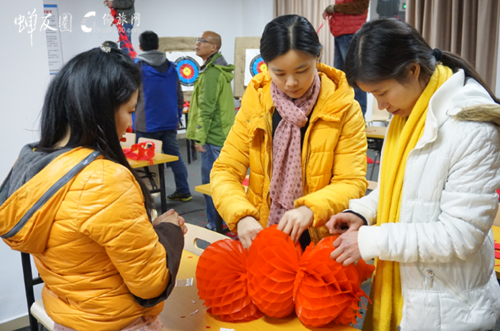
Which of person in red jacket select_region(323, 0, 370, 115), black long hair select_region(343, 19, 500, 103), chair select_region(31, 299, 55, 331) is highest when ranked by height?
person in red jacket select_region(323, 0, 370, 115)

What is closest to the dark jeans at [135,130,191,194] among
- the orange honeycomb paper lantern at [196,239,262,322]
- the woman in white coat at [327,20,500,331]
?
the orange honeycomb paper lantern at [196,239,262,322]

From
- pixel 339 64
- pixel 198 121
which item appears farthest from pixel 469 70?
pixel 339 64

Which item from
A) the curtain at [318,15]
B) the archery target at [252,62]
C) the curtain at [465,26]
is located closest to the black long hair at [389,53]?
the curtain at [465,26]

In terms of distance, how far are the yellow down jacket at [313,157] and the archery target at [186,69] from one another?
7148mm

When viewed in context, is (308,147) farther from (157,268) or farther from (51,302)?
(51,302)

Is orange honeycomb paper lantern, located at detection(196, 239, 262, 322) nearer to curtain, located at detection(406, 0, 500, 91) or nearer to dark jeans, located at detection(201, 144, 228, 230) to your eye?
dark jeans, located at detection(201, 144, 228, 230)

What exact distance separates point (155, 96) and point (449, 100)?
376 centimetres

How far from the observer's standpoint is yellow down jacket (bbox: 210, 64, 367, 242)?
52.1 inches

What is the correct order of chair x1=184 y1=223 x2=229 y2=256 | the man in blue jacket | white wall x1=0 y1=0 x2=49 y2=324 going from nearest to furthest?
chair x1=184 y1=223 x2=229 y2=256
white wall x1=0 y1=0 x2=49 y2=324
the man in blue jacket

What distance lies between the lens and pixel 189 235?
1.78 metres

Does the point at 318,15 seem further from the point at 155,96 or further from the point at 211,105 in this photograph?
the point at 211,105

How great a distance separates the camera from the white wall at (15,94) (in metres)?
2.13

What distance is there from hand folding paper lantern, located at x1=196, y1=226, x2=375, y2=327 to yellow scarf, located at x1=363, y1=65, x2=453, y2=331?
60 millimetres

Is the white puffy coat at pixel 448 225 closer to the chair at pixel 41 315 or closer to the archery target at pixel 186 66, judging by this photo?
the chair at pixel 41 315
